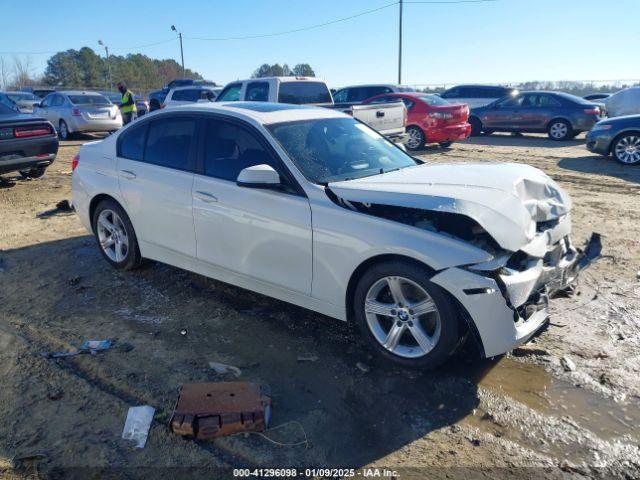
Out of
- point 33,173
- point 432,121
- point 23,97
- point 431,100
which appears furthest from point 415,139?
point 23,97

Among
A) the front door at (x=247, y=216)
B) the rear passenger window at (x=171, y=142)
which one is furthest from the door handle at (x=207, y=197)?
the rear passenger window at (x=171, y=142)

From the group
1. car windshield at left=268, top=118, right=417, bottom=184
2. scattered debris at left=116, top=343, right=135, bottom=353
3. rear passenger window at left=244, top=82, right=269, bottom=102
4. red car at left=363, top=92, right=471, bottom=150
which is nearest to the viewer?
scattered debris at left=116, top=343, right=135, bottom=353

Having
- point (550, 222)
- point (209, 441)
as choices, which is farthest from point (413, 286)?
point (209, 441)

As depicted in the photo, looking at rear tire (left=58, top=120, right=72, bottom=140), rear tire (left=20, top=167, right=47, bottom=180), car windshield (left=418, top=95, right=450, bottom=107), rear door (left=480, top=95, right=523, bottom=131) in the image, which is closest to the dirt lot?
rear tire (left=20, top=167, right=47, bottom=180)

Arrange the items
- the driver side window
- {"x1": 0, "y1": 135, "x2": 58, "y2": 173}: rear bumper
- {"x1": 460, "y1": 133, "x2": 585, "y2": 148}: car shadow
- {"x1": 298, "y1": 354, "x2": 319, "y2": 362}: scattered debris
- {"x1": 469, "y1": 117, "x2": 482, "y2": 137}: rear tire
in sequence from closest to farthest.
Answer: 1. {"x1": 298, "y1": 354, "x2": 319, "y2": 362}: scattered debris
2. the driver side window
3. {"x1": 0, "y1": 135, "x2": 58, "y2": 173}: rear bumper
4. {"x1": 460, "y1": 133, "x2": 585, "y2": 148}: car shadow
5. {"x1": 469, "y1": 117, "x2": 482, "y2": 137}: rear tire

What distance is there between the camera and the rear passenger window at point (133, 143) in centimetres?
493

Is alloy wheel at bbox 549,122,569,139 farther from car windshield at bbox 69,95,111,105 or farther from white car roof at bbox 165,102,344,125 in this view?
car windshield at bbox 69,95,111,105

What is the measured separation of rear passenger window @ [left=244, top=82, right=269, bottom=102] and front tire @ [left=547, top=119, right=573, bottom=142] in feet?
34.0

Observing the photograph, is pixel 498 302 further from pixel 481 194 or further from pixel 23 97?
pixel 23 97

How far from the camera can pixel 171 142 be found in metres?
4.66

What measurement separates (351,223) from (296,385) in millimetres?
1145

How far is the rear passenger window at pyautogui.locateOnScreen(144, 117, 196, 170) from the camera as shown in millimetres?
4504

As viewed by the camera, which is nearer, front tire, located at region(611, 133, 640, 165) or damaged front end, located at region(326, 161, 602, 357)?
damaged front end, located at region(326, 161, 602, 357)

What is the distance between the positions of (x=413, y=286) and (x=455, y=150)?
11.5 meters
